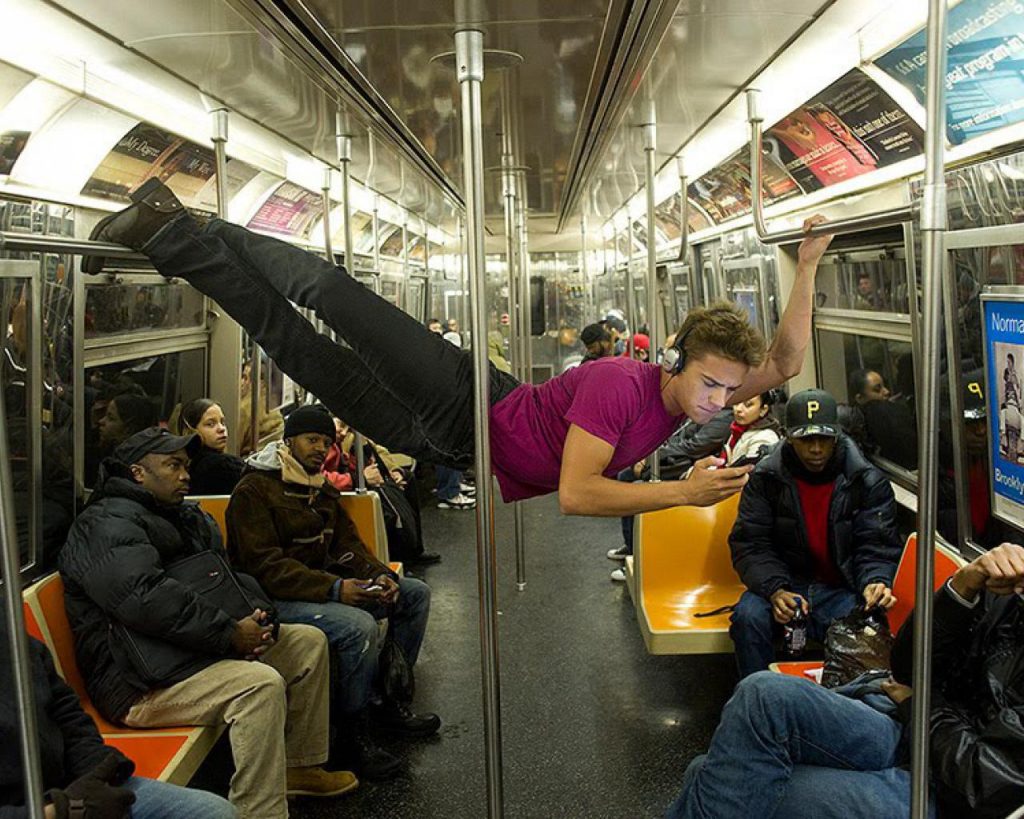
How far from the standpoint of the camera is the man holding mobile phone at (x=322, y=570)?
4.08m

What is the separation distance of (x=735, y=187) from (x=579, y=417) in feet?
17.2

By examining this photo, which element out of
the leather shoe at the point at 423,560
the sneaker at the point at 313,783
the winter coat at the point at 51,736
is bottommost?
the sneaker at the point at 313,783

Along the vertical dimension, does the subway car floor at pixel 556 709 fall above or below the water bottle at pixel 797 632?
below

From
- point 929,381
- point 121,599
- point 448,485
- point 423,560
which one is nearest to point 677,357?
point 929,381

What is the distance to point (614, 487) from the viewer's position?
7.81 feet

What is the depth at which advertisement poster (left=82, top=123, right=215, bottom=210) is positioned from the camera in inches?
166

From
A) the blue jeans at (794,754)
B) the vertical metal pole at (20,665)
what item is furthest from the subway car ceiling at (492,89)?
the blue jeans at (794,754)

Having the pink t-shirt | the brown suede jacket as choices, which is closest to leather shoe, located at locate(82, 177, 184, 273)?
the pink t-shirt

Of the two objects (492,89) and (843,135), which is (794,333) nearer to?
(492,89)

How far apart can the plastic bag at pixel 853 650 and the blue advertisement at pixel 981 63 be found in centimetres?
174

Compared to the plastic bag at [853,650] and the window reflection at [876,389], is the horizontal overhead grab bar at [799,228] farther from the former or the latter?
the window reflection at [876,389]

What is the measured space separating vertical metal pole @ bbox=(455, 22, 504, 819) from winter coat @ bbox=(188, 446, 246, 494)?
3104 mm

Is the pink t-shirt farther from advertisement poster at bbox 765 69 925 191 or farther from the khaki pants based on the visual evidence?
advertisement poster at bbox 765 69 925 191

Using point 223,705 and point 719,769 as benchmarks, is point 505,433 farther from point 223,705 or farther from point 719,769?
point 223,705
